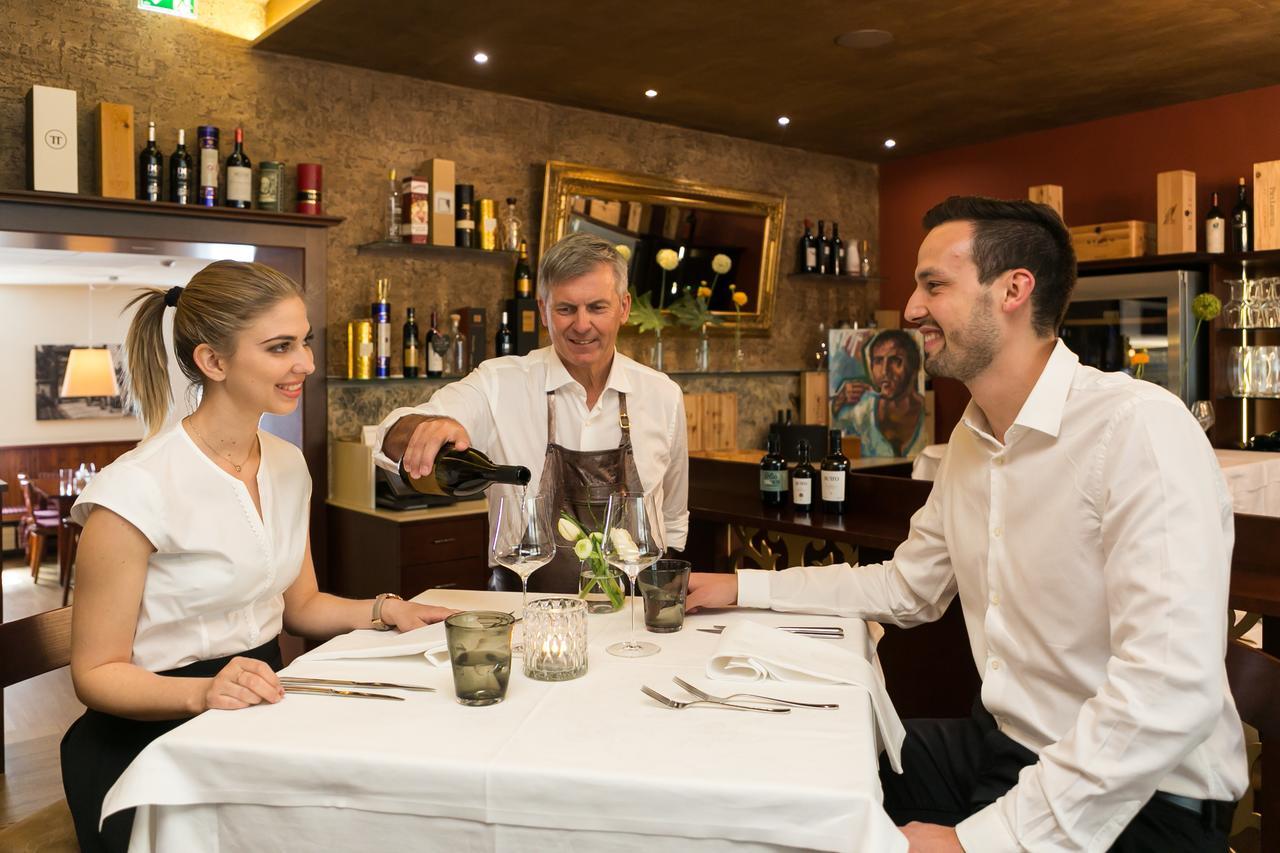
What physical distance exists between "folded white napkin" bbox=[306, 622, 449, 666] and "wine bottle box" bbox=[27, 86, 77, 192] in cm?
302

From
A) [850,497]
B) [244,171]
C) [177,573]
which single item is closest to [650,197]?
[244,171]

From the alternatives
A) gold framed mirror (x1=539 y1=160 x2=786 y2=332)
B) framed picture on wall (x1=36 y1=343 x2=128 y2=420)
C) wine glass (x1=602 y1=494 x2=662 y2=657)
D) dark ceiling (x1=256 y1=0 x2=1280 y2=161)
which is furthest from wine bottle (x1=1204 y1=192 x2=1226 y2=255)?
framed picture on wall (x1=36 y1=343 x2=128 y2=420)

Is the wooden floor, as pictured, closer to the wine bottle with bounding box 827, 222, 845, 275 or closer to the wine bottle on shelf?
the wine bottle on shelf

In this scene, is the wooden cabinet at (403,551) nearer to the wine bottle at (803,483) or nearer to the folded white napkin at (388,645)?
the wine bottle at (803,483)

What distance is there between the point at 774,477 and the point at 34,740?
310 cm

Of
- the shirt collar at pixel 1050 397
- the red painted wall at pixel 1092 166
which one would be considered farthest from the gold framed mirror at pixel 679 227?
the shirt collar at pixel 1050 397

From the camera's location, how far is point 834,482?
133 inches

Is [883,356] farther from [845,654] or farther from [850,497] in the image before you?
[845,654]

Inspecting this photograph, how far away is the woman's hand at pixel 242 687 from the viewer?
4.83 feet

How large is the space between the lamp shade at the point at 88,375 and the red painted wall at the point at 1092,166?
Result: 26.6 ft

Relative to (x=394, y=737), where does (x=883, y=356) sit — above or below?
above

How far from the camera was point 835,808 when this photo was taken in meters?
1.17

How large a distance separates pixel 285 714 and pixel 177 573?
53cm

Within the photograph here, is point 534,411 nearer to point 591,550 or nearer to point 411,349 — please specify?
point 591,550
